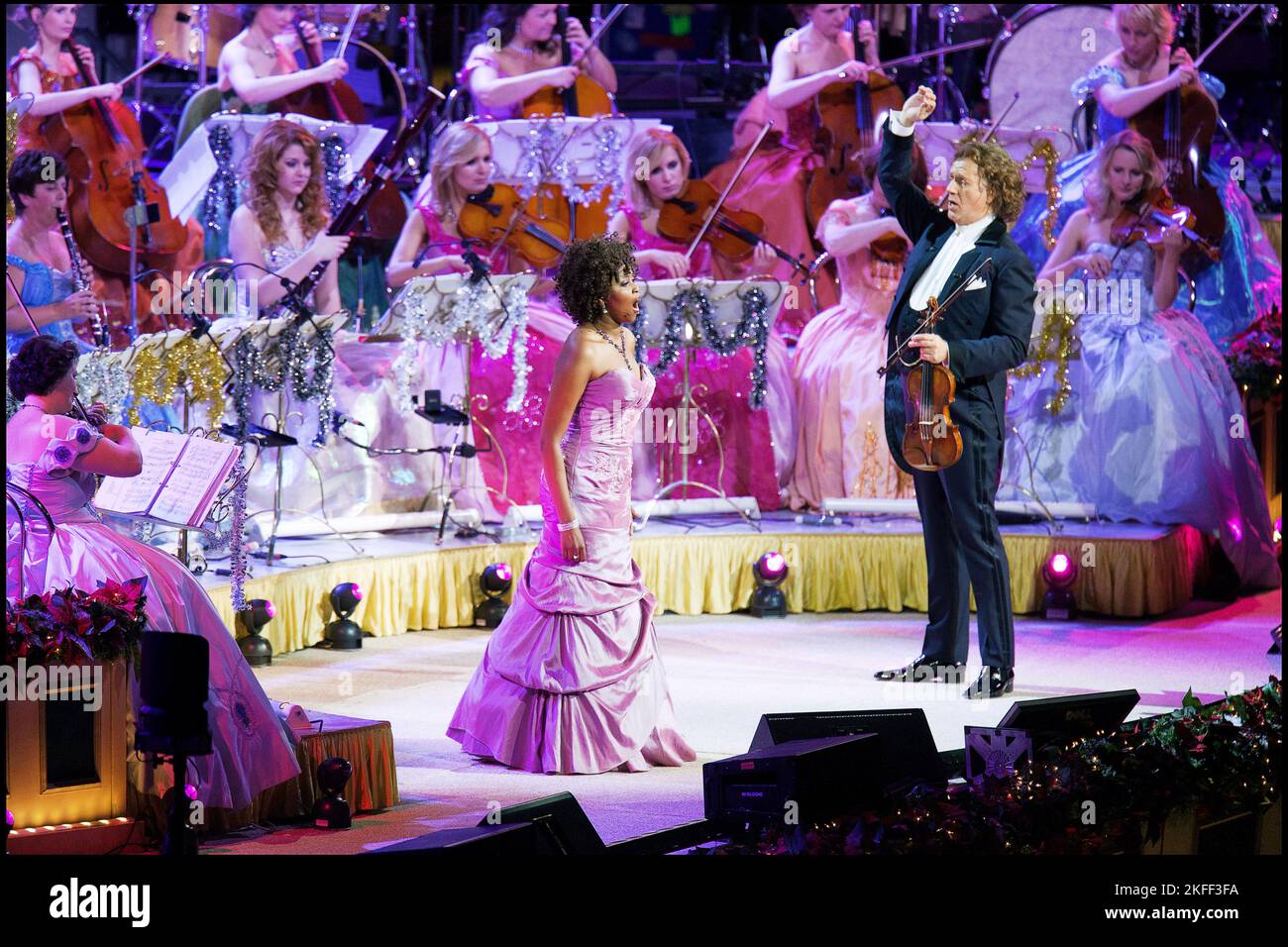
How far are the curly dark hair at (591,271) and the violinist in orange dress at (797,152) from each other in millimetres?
4547

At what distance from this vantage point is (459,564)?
734 centimetres

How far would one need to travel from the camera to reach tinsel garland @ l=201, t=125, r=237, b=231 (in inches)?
331

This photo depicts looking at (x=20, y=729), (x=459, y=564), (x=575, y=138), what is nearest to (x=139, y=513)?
(x=20, y=729)

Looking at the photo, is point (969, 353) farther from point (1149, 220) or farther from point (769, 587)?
point (1149, 220)

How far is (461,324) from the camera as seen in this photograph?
7520mm

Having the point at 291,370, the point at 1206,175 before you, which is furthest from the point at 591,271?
the point at 1206,175

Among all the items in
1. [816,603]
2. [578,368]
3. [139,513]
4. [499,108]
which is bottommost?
[816,603]

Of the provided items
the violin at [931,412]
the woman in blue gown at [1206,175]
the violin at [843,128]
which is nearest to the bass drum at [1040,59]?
the woman in blue gown at [1206,175]

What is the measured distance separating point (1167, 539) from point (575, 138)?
3667 millimetres

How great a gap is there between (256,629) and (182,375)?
3.39 feet

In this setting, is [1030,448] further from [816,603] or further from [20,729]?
[20,729]

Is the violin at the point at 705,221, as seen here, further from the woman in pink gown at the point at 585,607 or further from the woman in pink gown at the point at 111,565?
the woman in pink gown at the point at 111,565

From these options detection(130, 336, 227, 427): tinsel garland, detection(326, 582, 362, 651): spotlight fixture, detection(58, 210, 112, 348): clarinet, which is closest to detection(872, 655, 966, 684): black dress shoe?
detection(326, 582, 362, 651): spotlight fixture

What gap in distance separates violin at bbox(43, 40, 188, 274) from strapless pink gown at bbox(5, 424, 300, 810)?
3554 mm
